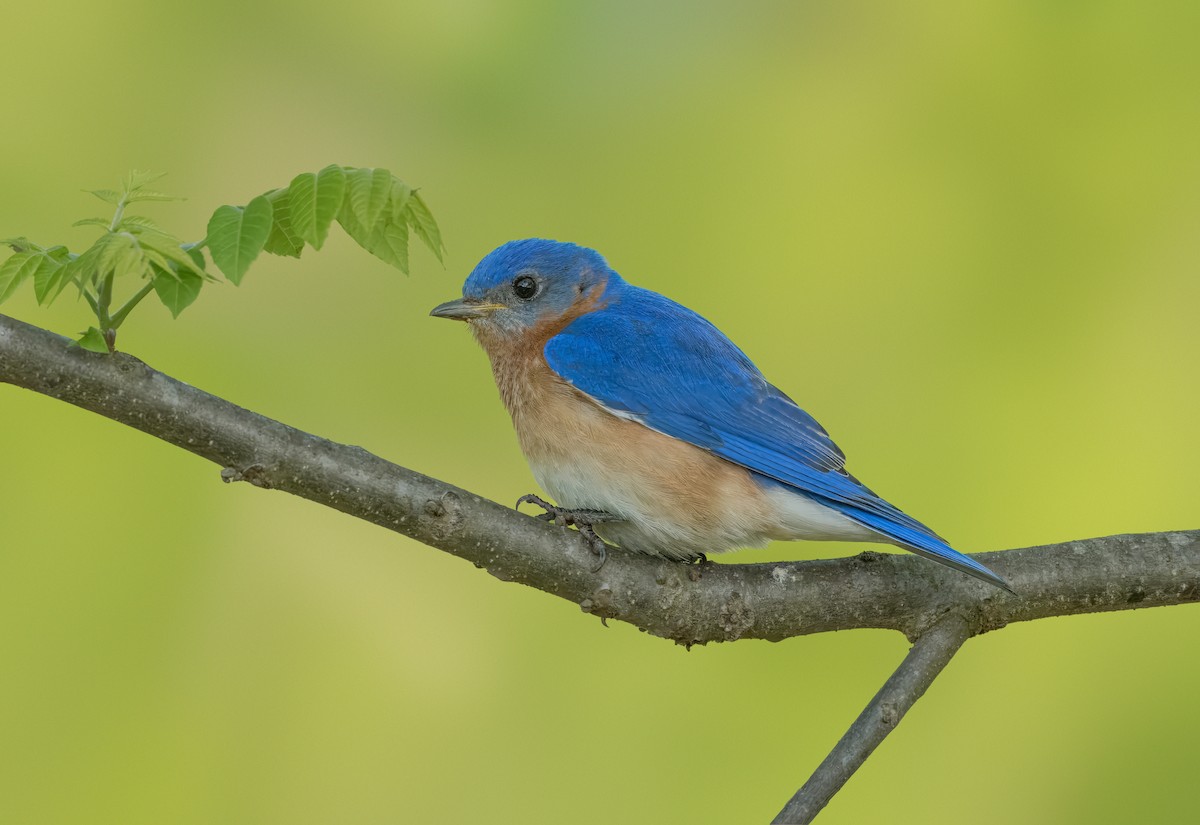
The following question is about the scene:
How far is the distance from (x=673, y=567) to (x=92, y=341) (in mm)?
1572

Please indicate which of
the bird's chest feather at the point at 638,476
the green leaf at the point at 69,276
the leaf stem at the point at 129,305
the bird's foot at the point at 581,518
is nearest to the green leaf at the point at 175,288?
the leaf stem at the point at 129,305

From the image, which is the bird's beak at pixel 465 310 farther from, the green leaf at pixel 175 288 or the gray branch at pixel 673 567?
the green leaf at pixel 175 288

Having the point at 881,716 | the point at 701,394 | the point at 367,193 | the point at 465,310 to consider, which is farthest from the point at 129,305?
the point at 881,716

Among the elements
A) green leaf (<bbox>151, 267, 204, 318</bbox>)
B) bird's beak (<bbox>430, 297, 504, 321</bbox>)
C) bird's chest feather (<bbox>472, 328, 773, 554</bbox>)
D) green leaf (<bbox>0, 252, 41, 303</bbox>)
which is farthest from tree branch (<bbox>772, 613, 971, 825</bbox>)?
green leaf (<bbox>0, 252, 41, 303</bbox>)

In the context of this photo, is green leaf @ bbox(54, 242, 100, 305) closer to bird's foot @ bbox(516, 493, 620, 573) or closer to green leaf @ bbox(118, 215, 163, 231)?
green leaf @ bbox(118, 215, 163, 231)

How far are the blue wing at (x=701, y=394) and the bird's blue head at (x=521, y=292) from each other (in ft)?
0.52

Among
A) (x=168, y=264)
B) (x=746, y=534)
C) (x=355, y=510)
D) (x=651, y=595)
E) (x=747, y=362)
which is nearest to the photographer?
(x=168, y=264)

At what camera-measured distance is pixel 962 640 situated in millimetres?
3344

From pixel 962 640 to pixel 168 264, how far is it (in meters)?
A: 2.28

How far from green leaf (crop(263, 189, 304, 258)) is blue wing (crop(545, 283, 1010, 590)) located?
1.23 metres

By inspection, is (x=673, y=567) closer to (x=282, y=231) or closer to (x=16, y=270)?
Result: (x=282, y=231)

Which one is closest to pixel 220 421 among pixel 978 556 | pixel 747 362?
pixel 747 362

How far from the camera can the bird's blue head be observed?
4.11 m

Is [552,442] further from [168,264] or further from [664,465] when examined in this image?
[168,264]
